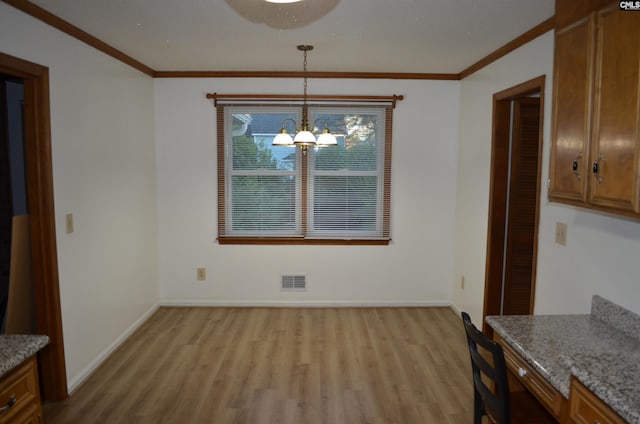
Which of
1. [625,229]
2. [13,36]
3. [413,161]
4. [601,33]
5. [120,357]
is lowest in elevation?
[120,357]

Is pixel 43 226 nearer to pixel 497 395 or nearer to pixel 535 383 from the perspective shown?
pixel 497 395

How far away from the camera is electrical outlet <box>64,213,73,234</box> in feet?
9.51

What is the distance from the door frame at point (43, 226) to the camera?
260 cm

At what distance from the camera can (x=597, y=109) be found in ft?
5.84

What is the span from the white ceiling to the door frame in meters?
0.53

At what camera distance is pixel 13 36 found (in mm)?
2400

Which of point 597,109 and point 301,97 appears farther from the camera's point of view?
point 301,97

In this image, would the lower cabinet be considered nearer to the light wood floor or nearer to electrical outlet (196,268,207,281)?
the light wood floor

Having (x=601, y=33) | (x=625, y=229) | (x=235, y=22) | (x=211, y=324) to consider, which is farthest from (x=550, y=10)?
(x=211, y=324)

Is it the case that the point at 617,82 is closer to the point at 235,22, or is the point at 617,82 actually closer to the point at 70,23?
the point at 235,22

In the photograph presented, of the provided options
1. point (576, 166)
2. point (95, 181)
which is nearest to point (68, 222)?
point (95, 181)

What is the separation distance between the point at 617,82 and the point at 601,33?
0.24 meters

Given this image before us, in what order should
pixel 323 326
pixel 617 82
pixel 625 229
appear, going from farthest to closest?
pixel 323 326, pixel 625 229, pixel 617 82

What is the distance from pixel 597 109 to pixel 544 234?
1.32 meters
